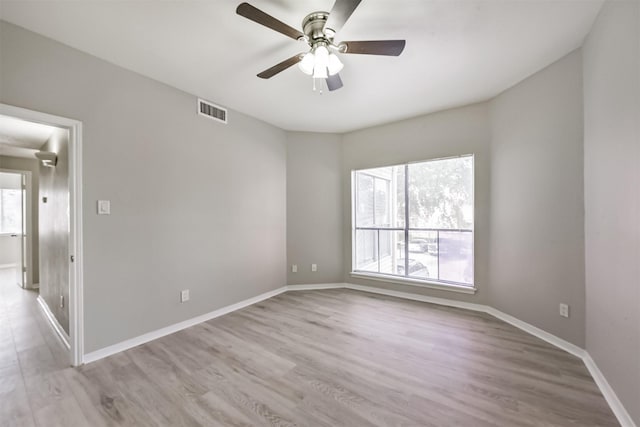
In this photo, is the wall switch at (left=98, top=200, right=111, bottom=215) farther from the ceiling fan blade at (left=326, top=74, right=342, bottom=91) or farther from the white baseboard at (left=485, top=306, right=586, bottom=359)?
the white baseboard at (left=485, top=306, right=586, bottom=359)

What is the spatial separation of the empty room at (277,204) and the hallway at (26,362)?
0.02 metres

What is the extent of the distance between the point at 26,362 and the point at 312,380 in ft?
8.14

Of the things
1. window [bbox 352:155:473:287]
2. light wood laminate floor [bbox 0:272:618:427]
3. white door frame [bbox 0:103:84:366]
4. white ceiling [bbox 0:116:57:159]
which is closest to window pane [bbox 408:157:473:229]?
window [bbox 352:155:473:287]

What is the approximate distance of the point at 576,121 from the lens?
88.4 inches

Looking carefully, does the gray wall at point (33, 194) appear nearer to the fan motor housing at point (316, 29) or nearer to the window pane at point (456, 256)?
the fan motor housing at point (316, 29)

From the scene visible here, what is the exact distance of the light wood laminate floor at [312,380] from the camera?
1.58m

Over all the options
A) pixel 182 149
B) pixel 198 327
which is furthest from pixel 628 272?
pixel 182 149

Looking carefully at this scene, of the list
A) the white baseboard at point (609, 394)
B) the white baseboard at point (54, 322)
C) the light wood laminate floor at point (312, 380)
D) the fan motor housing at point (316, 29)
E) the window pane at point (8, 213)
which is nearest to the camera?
the white baseboard at point (609, 394)

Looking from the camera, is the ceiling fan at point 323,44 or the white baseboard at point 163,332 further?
the white baseboard at point 163,332

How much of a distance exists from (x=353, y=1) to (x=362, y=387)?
246cm

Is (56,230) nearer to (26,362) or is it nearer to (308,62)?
(26,362)

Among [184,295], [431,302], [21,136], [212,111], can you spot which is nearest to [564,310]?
[431,302]

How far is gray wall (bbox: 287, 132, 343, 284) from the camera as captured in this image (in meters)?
4.30

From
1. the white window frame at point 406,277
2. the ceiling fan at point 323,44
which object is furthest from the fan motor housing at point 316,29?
the white window frame at point 406,277
